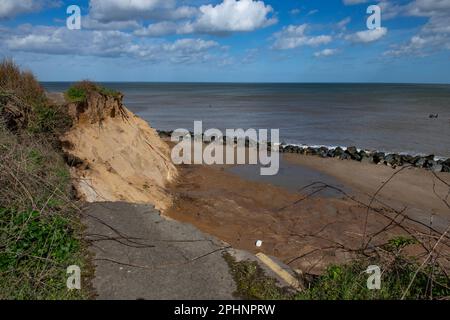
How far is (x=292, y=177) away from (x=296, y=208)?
493 cm

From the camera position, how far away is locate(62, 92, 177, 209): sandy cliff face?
34.0 feet

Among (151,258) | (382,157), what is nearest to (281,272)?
(151,258)

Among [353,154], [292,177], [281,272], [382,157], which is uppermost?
[281,272]

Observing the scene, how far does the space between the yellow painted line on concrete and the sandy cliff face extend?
4642 mm

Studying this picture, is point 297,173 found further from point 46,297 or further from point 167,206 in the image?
point 46,297

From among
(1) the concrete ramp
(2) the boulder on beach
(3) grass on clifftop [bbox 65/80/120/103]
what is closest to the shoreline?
(2) the boulder on beach

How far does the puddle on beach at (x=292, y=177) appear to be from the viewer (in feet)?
51.1

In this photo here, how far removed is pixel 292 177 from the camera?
17.5 meters

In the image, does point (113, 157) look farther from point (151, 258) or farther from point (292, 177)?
point (292, 177)

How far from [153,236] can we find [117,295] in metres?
1.69

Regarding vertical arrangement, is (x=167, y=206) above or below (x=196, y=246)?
below

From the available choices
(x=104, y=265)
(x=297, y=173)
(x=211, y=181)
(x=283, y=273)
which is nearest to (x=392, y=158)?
(x=297, y=173)

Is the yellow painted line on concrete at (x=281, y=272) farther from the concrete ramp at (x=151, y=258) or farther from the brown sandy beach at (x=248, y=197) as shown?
the brown sandy beach at (x=248, y=197)

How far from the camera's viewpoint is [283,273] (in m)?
5.29
